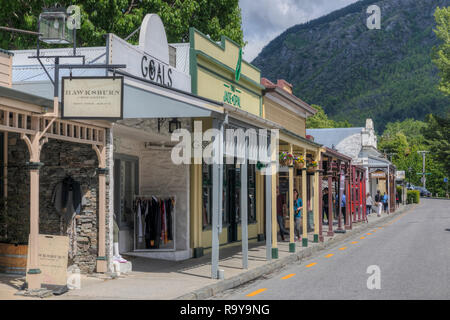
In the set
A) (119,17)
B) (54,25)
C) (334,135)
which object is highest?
(119,17)

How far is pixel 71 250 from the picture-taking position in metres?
12.6

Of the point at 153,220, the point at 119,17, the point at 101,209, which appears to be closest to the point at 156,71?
the point at 153,220

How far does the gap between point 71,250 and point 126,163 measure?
4.08m

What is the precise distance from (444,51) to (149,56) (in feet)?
203

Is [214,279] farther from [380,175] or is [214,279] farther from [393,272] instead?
[380,175]

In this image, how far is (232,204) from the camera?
20.0m

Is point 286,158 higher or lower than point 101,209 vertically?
higher

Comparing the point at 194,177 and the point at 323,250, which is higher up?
the point at 194,177

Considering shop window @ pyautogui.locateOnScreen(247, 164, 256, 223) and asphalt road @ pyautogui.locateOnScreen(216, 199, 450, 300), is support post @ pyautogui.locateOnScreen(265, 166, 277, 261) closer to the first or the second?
asphalt road @ pyautogui.locateOnScreen(216, 199, 450, 300)

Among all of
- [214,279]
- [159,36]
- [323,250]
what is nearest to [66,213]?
[214,279]

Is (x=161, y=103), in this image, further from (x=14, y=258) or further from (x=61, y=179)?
(x=14, y=258)

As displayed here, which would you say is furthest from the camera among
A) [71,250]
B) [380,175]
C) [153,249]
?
[380,175]

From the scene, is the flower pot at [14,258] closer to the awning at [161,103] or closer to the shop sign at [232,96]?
the awning at [161,103]

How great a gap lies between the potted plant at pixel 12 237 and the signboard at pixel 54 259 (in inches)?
52.6
